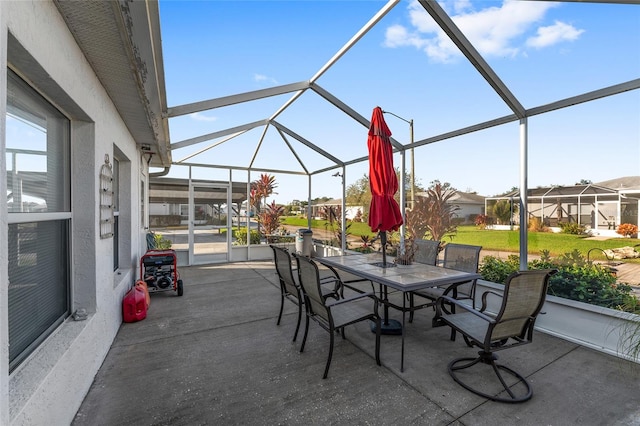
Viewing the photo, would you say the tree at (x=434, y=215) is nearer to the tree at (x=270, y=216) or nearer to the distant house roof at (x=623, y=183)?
the distant house roof at (x=623, y=183)

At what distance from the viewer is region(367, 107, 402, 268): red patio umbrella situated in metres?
3.32

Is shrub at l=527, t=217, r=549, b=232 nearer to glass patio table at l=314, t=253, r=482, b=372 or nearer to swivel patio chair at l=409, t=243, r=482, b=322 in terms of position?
swivel patio chair at l=409, t=243, r=482, b=322

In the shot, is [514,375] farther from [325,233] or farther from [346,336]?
[325,233]

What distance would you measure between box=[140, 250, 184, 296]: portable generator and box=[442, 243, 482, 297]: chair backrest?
4.21 meters

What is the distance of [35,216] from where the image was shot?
1732 millimetres

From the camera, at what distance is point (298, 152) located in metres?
8.00

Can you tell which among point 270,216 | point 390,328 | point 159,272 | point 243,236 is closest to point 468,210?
point 390,328

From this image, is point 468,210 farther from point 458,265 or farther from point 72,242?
point 72,242

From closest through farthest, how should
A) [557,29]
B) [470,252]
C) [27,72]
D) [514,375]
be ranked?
[27,72] → [514,375] → [557,29] → [470,252]

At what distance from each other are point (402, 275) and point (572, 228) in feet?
7.38

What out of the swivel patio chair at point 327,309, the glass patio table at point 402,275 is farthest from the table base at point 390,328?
the swivel patio chair at point 327,309

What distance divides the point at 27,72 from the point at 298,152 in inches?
259

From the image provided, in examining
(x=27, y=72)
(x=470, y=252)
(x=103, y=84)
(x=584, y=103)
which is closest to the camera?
(x=27, y=72)

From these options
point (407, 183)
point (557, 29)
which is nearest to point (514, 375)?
point (557, 29)
